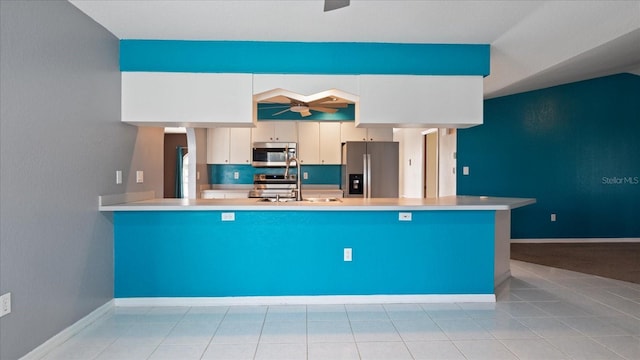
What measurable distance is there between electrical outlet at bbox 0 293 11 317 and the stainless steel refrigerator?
4639 millimetres

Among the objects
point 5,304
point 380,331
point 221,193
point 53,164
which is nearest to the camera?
point 5,304

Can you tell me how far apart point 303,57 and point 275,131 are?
9.63 feet

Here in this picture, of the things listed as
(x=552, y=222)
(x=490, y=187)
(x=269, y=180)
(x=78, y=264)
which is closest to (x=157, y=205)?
(x=78, y=264)

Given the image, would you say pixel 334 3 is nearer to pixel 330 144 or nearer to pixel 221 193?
pixel 330 144

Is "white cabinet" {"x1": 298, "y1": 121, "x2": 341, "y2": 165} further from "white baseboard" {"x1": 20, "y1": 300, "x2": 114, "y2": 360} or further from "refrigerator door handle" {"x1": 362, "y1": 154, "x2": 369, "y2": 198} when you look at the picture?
"white baseboard" {"x1": 20, "y1": 300, "x2": 114, "y2": 360}

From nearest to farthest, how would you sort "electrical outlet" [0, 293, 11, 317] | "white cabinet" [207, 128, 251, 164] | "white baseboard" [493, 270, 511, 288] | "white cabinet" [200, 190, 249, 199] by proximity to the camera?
"electrical outlet" [0, 293, 11, 317], "white baseboard" [493, 270, 511, 288], "white cabinet" [200, 190, 249, 199], "white cabinet" [207, 128, 251, 164]

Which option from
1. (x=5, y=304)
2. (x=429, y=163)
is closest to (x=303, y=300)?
(x=5, y=304)

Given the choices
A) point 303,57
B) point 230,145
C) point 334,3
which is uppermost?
point 303,57

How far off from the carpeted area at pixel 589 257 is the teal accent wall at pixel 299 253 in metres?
2.04

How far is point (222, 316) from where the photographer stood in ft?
9.95

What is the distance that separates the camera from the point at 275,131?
6250 millimetres

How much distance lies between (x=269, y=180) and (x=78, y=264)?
3.74 m

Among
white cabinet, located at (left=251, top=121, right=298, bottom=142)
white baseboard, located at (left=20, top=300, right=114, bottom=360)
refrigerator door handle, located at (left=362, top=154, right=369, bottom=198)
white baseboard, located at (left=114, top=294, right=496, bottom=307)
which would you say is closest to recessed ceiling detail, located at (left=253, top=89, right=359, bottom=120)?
white cabinet, located at (left=251, top=121, right=298, bottom=142)

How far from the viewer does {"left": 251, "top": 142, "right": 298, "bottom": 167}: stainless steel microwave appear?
616 cm
